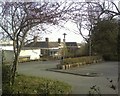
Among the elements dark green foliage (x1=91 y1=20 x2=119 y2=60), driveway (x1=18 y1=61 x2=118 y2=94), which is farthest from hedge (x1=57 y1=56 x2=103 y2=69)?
dark green foliage (x1=91 y1=20 x2=119 y2=60)

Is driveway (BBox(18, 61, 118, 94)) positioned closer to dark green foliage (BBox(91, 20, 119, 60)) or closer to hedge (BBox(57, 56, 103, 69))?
hedge (BBox(57, 56, 103, 69))

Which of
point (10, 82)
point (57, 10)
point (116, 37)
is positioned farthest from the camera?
point (10, 82)

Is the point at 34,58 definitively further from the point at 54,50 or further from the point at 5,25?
the point at 5,25

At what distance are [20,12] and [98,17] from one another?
5.34 meters

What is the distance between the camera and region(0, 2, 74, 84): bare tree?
6.51 meters

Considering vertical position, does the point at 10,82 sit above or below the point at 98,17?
below

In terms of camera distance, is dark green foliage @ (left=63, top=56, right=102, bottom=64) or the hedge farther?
dark green foliage @ (left=63, top=56, right=102, bottom=64)

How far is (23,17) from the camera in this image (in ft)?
27.4

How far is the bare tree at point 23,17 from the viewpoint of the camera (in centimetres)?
651

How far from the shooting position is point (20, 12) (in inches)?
335

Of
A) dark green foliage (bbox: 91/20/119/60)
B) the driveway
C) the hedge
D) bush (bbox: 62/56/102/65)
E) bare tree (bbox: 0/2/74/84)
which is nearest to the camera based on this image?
dark green foliage (bbox: 91/20/119/60)

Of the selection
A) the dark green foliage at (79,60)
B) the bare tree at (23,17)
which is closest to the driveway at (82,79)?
the bare tree at (23,17)

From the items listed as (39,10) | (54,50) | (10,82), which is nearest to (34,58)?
(54,50)

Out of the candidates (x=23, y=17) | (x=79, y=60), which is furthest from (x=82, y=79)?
(x=79, y=60)
